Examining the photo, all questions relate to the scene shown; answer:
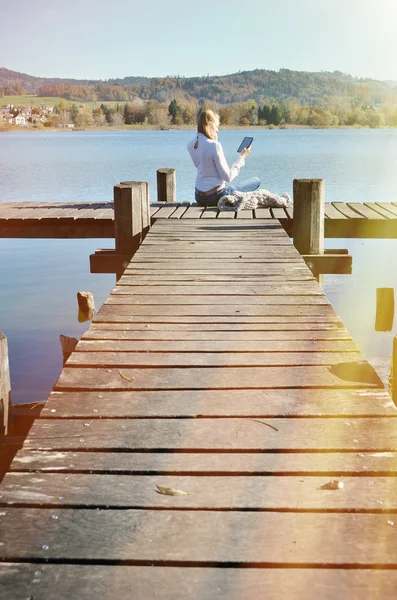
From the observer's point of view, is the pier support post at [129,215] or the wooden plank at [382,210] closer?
the pier support post at [129,215]

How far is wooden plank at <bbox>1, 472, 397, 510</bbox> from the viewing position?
2.43 meters

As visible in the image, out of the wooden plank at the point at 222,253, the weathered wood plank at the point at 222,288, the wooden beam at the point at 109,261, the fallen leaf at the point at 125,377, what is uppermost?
the wooden plank at the point at 222,253

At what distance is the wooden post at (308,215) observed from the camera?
7828mm

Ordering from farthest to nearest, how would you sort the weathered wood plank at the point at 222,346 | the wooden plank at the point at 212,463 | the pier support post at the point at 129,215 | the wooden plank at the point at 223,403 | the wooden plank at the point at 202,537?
1. the pier support post at the point at 129,215
2. the weathered wood plank at the point at 222,346
3. the wooden plank at the point at 223,403
4. the wooden plank at the point at 212,463
5. the wooden plank at the point at 202,537

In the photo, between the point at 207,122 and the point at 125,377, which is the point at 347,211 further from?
the point at 125,377

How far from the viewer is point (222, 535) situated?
7.44 ft

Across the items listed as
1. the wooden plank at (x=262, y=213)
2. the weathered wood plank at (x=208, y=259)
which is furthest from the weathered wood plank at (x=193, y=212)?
the weathered wood plank at (x=208, y=259)

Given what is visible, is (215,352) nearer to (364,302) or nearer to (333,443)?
(333,443)

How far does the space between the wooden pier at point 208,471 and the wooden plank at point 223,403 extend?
0.04 feet

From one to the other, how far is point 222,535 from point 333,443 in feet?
2.59

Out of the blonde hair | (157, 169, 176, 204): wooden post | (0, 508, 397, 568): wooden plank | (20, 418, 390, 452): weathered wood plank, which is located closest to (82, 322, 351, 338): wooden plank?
(20, 418, 390, 452): weathered wood plank

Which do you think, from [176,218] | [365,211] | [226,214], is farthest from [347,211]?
[176,218]

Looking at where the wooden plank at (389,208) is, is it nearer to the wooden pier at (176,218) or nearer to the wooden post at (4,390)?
the wooden pier at (176,218)

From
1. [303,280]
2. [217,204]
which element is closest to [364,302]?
[217,204]
